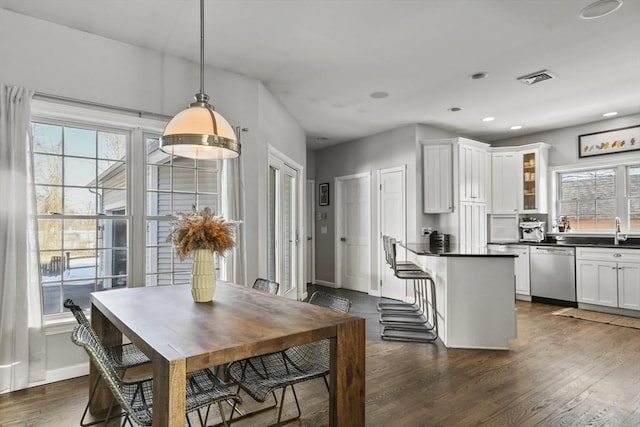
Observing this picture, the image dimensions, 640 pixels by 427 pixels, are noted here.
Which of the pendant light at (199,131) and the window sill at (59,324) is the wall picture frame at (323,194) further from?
the pendant light at (199,131)

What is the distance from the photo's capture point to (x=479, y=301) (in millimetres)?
3879

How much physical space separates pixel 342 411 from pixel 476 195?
5.15m

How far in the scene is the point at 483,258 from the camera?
12.7 feet

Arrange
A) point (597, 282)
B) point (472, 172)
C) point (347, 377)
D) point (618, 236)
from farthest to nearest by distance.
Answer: point (472, 172) < point (618, 236) < point (597, 282) < point (347, 377)

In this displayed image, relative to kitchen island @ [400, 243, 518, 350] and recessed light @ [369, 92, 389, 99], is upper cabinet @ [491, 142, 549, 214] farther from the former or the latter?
kitchen island @ [400, 243, 518, 350]

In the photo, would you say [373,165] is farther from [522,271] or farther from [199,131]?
[199,131]

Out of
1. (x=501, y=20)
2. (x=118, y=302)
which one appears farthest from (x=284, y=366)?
(x=501, y=20)

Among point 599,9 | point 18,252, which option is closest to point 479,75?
point 599,9

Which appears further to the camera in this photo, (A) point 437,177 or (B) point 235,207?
(A) point 437,177

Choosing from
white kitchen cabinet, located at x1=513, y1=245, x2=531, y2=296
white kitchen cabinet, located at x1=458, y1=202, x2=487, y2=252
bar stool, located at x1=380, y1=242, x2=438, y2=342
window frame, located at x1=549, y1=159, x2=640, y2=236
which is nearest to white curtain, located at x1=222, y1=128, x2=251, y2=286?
bar stool, located at x1=380, y1=242, x2=438, y2=342

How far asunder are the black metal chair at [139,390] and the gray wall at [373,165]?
4573mm

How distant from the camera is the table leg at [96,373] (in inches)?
101

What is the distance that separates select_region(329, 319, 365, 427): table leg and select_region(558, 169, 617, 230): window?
5724mm

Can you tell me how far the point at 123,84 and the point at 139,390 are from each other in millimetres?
2632
